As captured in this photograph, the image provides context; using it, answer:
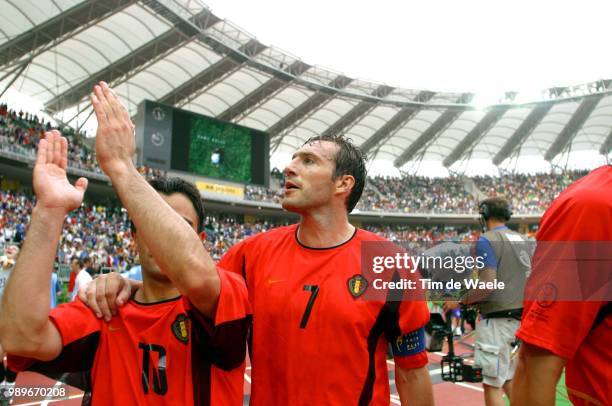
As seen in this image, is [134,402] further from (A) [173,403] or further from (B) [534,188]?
(B) [534,188]

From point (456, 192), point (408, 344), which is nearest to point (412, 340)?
point (408, 344)

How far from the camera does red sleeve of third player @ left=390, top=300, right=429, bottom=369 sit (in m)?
2.09

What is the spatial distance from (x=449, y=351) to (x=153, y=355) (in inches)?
112

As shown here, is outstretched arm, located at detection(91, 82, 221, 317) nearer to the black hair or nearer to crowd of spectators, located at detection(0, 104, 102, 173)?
the black hair

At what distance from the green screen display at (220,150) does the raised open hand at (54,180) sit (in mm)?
22783

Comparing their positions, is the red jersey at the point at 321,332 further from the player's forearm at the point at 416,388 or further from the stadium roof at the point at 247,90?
the stadium roof at the point at 247,90

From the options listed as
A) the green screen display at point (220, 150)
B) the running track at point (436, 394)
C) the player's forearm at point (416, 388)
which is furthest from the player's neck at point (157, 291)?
the green screen display at point (220, 150)

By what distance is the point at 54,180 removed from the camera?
4.93 ft

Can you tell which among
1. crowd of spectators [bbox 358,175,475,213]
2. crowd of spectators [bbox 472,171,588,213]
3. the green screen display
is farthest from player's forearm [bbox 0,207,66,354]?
crowd of spectators [bbox 472,171,588,213]

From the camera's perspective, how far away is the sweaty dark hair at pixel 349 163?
252 centimetres

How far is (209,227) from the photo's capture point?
91.7ft

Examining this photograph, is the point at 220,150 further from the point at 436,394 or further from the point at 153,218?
the point at 153,218

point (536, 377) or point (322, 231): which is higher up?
point (322, 231)

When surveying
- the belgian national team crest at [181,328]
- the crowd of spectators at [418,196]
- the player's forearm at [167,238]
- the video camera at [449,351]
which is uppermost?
the crowd of spectators at [418,196]
